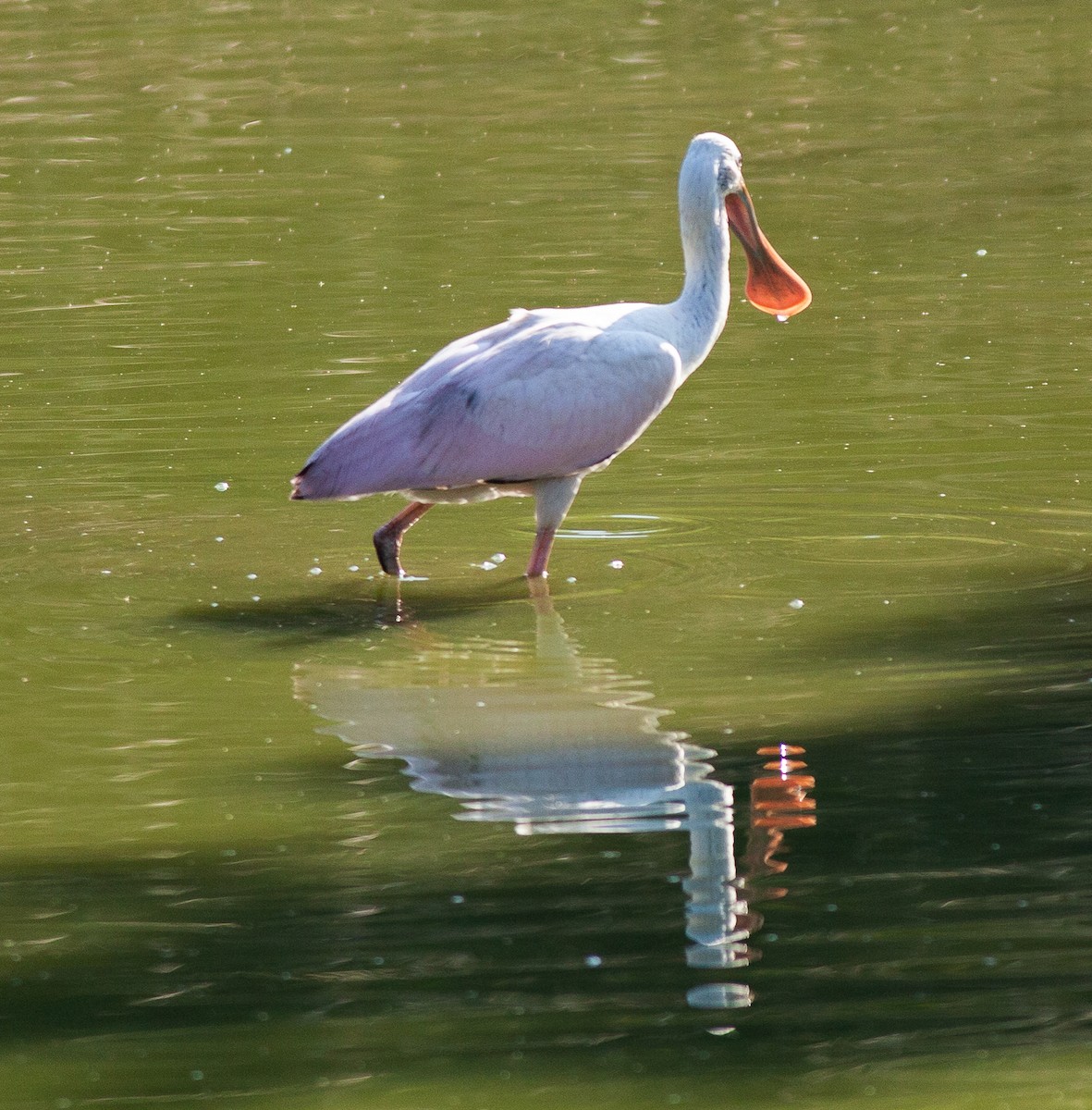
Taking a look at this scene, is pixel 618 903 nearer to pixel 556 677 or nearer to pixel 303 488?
pixel 556 677

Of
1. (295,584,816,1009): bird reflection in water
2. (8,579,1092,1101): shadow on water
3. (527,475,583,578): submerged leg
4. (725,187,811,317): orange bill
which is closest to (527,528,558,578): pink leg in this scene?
(527,475,583,578): submerged leg

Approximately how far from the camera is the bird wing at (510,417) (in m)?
8.08

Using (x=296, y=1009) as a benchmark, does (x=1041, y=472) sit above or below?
above

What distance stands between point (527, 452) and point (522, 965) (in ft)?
11.0

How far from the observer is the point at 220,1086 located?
4527 millimetres

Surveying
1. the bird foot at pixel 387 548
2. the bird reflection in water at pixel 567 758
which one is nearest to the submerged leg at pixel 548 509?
the bird reflection in water at pixel 567 758

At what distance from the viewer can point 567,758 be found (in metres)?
6.41

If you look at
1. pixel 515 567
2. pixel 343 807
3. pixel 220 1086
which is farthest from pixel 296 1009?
pixel 515 567

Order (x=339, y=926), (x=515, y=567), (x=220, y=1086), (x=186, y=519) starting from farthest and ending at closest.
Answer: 1. (x=186, y=519)
2. (x=515, y=567)
3. (x=339, y=926)
4. (x=220, y=1086)

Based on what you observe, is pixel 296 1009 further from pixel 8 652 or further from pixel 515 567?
pixel 515 567

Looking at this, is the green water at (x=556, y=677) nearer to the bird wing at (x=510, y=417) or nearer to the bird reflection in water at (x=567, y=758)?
the bird reflection in water at (x=567, y=758)

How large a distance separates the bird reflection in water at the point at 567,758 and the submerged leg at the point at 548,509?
1.29 feet

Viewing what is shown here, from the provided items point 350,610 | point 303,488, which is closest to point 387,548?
point 350,610

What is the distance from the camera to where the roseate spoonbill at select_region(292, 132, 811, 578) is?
319 inches
